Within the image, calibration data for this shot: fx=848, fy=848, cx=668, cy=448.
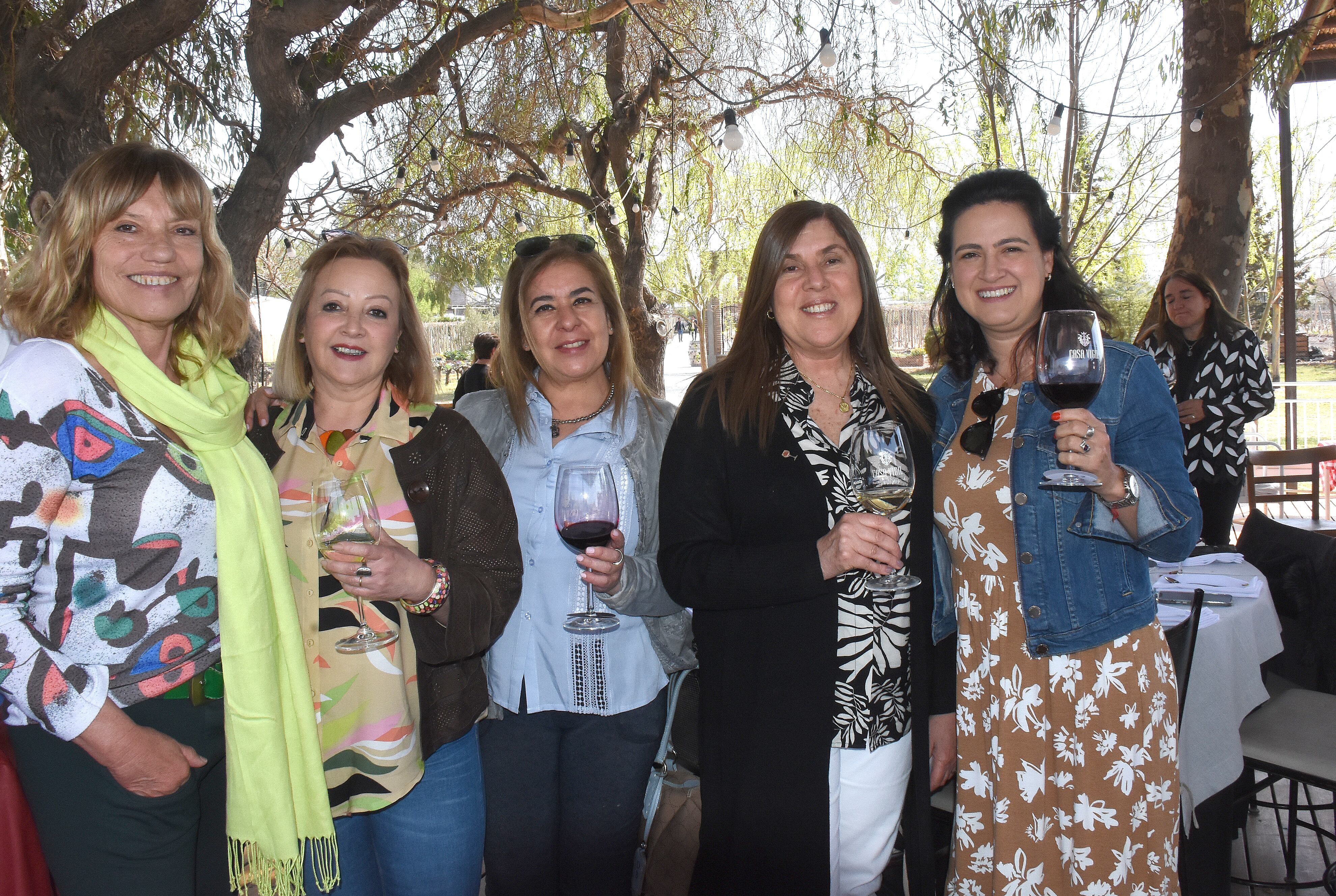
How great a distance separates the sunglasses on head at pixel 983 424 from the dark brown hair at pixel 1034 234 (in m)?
0.13

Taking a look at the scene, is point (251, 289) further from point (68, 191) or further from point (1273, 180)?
point (1273, 180)

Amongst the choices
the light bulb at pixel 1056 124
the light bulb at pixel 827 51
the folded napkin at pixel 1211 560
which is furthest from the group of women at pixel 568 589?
the light bulb at pixel 1056 124

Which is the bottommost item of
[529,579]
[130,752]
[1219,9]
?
[130,752]

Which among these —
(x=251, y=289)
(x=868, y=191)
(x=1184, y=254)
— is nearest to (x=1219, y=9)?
(x=1184, y=254)

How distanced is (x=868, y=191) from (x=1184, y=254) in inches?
95.3

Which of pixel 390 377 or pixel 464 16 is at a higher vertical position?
pixel 464 16

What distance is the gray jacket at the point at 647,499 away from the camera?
6.09ft

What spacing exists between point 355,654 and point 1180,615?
2522 mm

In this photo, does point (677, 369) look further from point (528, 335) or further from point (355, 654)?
point (355, 654)

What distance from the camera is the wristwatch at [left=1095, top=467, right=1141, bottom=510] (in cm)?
166

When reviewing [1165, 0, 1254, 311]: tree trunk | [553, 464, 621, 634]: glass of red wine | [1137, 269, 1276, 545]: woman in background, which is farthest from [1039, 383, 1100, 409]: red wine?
[1165, 0, 1254, 311]: tree trunk

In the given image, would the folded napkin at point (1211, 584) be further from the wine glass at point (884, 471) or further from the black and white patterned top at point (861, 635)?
the wine glass at point (884, 471)

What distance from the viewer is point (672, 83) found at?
642 centimetres

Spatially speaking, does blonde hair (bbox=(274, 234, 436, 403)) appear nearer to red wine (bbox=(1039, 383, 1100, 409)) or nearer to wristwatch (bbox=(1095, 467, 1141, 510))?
red wine (bbox=(1039, 383, 1100, 409))
